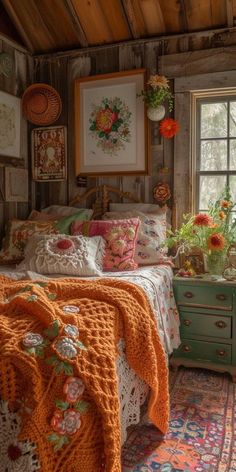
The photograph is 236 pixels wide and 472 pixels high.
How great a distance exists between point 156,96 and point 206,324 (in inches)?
63.7

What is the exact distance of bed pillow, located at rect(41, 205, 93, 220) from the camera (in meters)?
2.91

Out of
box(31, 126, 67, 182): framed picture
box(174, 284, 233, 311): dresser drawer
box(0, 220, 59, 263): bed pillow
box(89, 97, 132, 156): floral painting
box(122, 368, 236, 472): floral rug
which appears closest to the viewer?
box(122, 368, 236, 472): floral rug

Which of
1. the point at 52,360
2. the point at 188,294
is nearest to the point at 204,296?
the point at 188,294

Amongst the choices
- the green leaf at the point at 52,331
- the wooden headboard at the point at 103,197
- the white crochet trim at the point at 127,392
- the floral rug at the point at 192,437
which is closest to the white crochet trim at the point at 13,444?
the green leaf at the point at 52,331

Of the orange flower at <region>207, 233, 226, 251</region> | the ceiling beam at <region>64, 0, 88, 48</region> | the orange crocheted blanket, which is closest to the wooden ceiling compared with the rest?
the ceiling beam at <region>64, 0, 88, 48</region>

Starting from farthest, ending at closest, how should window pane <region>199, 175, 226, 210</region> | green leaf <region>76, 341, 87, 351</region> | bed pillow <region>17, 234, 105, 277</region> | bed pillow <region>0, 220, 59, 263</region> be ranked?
window pane <region>199, 175, 226, 210</region>
bed pillow <region>0, 220, 59, 263</region>
bed pillow <region>17, 234, 105, 277</region>
green leaf <region>76, 341, 87, 351</region>

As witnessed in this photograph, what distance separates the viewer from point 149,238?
262 centimetres

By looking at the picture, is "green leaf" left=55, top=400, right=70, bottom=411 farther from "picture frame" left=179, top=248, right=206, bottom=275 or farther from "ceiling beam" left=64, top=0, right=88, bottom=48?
"ceiling beam" left=64, top=0, right=88, bottom=48

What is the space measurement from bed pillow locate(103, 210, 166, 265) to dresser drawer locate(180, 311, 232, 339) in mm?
416

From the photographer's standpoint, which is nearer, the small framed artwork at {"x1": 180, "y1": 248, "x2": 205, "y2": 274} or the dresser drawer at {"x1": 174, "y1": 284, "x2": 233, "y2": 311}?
the dresser drawer at {"x1": 174, "y1": 284, "x2": 233, "y2": 311}

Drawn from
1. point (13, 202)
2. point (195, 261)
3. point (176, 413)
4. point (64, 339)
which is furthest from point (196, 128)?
point (64, 339)

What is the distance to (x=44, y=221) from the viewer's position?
9.27ft

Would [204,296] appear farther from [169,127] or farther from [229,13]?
[229,13]

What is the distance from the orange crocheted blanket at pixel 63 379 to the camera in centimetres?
102
